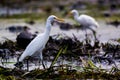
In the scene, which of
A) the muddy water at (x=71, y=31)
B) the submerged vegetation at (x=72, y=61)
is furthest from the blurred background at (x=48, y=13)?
the submerged vegetation at (x=72, y=61)

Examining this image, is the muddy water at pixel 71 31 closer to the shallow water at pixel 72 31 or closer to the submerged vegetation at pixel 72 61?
the shallow water at pixel 72 31

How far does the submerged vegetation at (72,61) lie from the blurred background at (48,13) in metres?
4.74

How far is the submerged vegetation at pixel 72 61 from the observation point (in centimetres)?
1152

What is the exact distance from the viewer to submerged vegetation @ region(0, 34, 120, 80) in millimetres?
11516

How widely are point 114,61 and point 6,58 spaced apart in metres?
3.43

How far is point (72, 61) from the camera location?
14359 mm

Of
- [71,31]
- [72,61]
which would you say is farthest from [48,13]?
[72,61]

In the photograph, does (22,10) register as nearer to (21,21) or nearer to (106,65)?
(21,21)

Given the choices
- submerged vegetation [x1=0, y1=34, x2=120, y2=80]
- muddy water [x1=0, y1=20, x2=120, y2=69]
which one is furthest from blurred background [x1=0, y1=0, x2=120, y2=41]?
submerged vegetation [x1=0, y1=34, x2=120, y2=80]

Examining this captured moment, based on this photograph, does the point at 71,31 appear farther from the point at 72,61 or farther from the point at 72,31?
the point at 72,61

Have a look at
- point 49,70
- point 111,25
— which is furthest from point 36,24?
point 49,70

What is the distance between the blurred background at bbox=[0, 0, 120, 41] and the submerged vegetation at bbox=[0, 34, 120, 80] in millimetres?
4738

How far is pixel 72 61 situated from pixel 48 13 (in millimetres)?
21504

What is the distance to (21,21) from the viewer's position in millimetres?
29906
